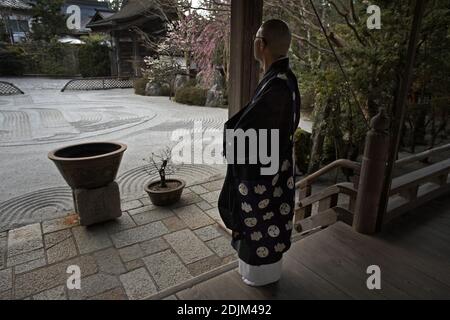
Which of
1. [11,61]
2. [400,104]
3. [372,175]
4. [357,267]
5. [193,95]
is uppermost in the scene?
[11,61]

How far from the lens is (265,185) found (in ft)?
4.63

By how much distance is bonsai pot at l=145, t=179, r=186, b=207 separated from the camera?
3461 millimetres

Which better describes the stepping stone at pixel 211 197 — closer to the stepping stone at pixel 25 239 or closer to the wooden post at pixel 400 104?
the stepping stone at pixel 25 239

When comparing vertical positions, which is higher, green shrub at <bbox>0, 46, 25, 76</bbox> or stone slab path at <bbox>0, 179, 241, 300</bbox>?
green shrub at <bbox>0, 46, 25, 76</bbox>

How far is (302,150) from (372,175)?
297 cm

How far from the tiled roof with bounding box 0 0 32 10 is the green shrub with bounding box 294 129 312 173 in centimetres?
2027

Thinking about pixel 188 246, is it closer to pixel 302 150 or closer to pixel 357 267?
pixel 357 267

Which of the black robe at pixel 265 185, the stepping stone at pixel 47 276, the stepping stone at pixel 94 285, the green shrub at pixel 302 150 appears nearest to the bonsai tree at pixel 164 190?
the stepping stone at pixel 47 276

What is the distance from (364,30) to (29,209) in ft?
14.8

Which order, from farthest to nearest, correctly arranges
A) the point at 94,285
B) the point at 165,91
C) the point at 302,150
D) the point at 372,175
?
the point at 165,91
the point at 302,150
the point at 94,285
the point at 372,175

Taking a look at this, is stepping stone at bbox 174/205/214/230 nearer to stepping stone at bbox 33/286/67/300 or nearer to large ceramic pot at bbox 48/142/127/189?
large ceramic pot at bbox 48/142/127/189

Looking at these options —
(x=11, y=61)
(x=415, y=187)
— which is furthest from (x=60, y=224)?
(x=11, y=61)

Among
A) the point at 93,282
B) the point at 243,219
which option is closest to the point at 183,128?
the point at 93,282

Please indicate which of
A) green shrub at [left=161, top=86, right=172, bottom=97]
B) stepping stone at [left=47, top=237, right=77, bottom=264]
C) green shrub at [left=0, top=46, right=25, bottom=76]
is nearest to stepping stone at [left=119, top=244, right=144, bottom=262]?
stepping stone at [left=47, top=237, right=77, bottom=264]
